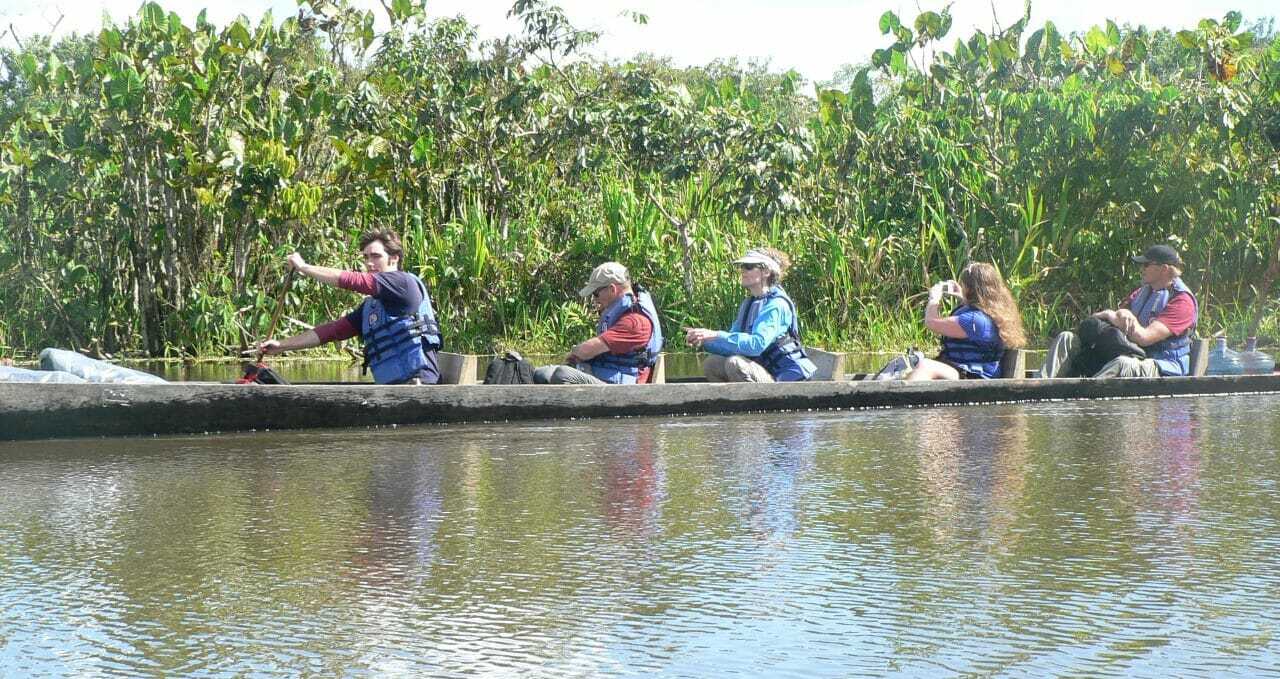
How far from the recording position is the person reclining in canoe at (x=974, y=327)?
1218 cm

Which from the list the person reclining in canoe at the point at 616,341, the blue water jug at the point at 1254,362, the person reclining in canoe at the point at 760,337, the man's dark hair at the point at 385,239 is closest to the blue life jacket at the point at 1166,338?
the blue water jug at the point at 1254,362

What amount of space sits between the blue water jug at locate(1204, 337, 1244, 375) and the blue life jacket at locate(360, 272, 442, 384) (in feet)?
22.2

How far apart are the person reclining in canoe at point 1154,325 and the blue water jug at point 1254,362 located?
0.76 m

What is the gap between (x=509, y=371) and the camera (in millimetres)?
11680

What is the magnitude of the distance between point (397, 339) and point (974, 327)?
13.9 ft

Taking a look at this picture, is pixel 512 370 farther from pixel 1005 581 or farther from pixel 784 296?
pixel 1005 581

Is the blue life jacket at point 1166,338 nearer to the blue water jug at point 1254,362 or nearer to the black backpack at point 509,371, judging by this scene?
the blue water jug at point 1254,362

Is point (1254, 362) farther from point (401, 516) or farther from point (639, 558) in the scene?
point (639, 558)

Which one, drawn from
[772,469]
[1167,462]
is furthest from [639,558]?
[1167,462]

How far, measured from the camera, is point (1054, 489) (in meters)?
7.76

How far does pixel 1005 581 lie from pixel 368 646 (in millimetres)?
2061

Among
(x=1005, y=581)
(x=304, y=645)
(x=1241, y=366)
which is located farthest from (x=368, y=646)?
(x=1241, y=366)

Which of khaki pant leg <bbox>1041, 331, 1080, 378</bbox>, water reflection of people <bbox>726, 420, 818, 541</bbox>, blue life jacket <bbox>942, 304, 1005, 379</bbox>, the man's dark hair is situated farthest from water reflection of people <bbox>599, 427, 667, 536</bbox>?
khaki pant leg <bbox>1041, 331, 1080, 378</bbox>

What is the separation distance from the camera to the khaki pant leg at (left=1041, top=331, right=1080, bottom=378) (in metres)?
13.6
